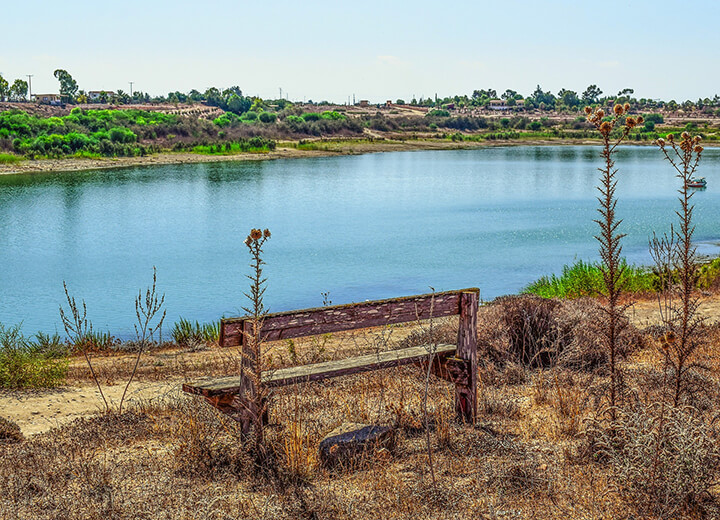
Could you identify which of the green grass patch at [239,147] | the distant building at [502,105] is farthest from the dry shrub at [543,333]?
the distant building at [502,105]

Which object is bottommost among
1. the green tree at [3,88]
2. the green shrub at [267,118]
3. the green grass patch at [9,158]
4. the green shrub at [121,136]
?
the green grass patch at [9,158]

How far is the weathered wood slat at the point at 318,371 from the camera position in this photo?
17.4ft

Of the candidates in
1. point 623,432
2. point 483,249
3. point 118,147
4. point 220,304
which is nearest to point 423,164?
point 118,147

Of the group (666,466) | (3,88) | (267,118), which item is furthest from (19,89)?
(666,466)

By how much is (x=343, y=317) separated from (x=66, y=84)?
16740 centimetres

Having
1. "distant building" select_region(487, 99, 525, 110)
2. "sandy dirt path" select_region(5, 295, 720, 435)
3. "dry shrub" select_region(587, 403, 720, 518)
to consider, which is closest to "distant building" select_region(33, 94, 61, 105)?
"distant building" select_region(487, 99, 525, 110)

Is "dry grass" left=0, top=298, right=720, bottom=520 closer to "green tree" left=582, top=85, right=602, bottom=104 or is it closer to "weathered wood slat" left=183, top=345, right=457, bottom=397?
"weathered wood slat" left=183, top=345, right=457, bottom=397

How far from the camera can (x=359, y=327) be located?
527cm

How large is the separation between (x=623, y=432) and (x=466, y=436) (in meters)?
1.14

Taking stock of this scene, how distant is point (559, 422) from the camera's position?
5707mm

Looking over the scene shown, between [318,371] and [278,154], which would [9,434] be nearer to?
[318,371]

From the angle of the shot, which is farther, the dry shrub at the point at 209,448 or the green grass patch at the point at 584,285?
the green grass patch at the point at 584,285

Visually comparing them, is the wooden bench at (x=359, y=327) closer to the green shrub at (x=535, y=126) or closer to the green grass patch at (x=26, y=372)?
the green grass patch at (x=26, y=372)

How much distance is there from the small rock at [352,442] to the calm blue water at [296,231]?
11.8 m
